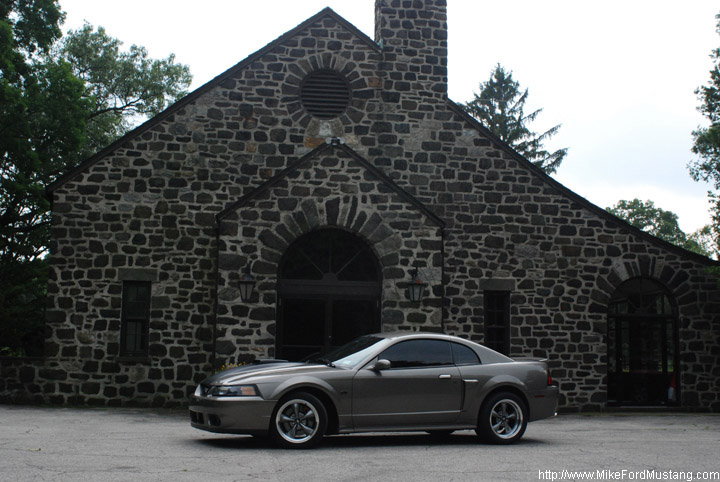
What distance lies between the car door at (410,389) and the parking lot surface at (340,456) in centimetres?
34

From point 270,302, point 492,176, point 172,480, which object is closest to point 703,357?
point 492,176

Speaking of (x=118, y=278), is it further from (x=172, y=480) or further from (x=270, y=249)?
(x=172, y=480)

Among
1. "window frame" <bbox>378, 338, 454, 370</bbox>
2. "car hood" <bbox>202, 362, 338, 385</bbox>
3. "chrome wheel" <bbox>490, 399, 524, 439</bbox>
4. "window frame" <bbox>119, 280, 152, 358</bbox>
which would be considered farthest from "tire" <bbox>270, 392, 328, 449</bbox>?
"window frame" <bbox>119, 280, 152, 358</bbox>

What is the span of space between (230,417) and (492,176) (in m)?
10.3

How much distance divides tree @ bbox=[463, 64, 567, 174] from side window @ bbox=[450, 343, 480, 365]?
32.9 meters

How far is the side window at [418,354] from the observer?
991 centimetres

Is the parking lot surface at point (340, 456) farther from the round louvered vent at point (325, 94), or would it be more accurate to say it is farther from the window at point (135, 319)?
the round louvered vent at point (325, 94)

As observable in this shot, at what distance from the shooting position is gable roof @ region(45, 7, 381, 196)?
633 inches

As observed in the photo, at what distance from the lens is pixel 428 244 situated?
1534cm

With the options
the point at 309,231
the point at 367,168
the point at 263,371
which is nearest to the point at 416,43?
the point at 367,168

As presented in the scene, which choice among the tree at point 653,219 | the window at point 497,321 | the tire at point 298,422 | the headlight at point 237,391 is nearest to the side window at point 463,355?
the tire at point 298,422

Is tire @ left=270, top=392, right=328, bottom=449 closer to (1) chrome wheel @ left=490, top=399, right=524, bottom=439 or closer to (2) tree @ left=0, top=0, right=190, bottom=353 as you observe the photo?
(1) chrome wheel @ left=490, top=399, right=524, bottom=439

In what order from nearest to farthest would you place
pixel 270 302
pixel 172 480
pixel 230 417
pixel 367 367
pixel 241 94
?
pixel 172 480, pixel 230 417, pixel 367 367, pixel 270 302, pixel 241 94

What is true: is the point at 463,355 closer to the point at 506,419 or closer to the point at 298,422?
the point at 506,419
